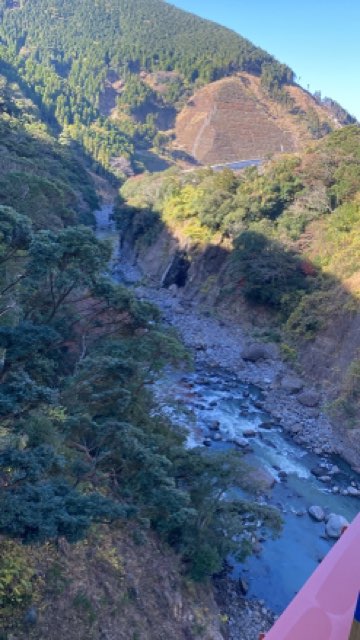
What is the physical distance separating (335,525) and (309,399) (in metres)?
7.91

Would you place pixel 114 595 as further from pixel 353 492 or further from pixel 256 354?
pixel 256 354

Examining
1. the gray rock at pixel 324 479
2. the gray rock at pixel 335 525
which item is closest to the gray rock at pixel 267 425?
the gray rock at pixel 324 479

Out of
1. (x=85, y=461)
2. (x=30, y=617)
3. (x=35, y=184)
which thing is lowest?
(x=30, y=617)

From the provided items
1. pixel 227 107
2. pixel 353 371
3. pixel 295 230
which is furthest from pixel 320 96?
pixel 353 371

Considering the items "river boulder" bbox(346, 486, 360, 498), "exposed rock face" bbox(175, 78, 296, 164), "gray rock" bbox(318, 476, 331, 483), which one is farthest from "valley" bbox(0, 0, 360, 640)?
"exposed rock face" bbox(175, 78, 296, 164)

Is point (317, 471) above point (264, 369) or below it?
above

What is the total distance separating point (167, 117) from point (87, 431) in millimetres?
105538

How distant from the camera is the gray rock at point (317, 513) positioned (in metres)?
15.0

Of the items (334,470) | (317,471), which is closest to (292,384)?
(334,470)

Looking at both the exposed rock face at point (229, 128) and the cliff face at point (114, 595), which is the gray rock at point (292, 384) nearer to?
the cliff face at point (114, 595)

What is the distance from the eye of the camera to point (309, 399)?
2197cm

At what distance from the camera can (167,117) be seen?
347 feet

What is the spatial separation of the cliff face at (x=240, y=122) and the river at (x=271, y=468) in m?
74.4

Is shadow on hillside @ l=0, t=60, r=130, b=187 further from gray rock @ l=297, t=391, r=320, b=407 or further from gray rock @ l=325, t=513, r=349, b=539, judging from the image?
gray rock @ l=325, t=513, r=349, b=539
